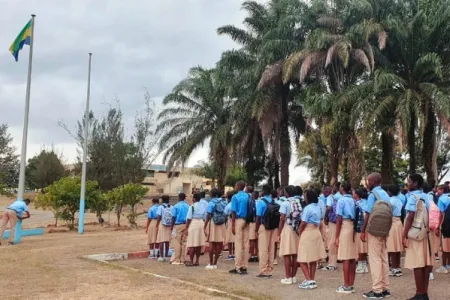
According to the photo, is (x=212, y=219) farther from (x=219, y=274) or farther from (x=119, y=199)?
(x=119, y=199)

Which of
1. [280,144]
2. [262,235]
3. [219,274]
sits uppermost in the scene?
[280,144]

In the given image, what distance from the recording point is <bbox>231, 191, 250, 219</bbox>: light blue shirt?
32.1 feet

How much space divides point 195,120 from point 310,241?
755 inches

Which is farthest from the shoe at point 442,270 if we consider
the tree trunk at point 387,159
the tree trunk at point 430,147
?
the tree trunk at point 387,159

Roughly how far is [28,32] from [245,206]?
38.2 ft

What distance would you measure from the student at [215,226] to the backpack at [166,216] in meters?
1.17

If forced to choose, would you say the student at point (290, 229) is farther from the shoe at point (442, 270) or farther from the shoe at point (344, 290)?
the shoe at point (442, 270)

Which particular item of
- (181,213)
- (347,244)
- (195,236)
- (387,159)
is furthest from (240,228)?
(387,159)

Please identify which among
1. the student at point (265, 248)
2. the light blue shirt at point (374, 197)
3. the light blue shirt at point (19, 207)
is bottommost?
the student at point (265, 248)

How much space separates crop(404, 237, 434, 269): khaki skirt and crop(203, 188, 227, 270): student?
4.69m

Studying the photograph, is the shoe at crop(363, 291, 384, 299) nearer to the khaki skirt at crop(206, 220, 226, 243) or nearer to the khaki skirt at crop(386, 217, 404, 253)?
the khaki skirt at crop(386, 217, 404, 253)

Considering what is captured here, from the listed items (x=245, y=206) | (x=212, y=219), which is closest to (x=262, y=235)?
(x=245, y=206)

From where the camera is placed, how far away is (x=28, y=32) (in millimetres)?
17391

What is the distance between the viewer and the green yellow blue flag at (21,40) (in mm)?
17364
